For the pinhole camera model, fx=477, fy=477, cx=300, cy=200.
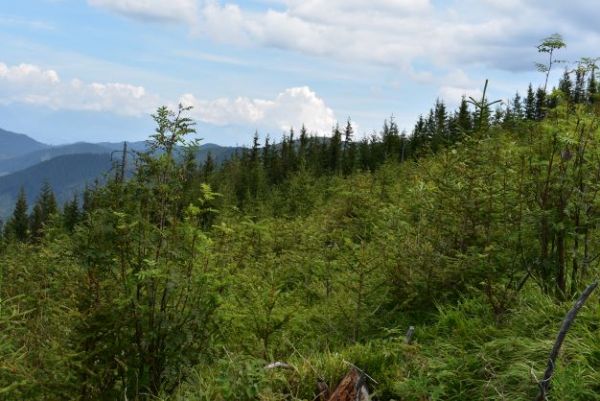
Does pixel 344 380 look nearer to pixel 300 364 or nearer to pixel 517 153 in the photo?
pixel 300 364

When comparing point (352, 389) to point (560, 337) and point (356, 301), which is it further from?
point (356, 301)

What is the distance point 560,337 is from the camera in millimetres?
3137

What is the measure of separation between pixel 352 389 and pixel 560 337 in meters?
1.67

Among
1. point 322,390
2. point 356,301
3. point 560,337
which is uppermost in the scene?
point 560,337

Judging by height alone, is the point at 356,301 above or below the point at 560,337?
below

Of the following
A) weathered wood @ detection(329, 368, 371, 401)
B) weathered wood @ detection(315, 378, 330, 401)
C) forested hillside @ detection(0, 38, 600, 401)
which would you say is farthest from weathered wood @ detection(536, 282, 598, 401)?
weathered wood @ detection(315, 378, 330, 401)

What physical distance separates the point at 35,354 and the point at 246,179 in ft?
179

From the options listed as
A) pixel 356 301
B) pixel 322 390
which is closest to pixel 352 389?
pixel 322 390

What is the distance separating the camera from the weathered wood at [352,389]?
3.94 m

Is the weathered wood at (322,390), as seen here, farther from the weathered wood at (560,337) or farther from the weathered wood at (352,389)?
the weathered wood at (560,337)

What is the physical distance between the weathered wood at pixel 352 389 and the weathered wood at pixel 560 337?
134cm

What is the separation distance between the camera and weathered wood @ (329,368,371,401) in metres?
3.94

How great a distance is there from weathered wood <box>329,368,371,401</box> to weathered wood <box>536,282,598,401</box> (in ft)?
4.40

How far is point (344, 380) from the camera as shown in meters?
4.07
